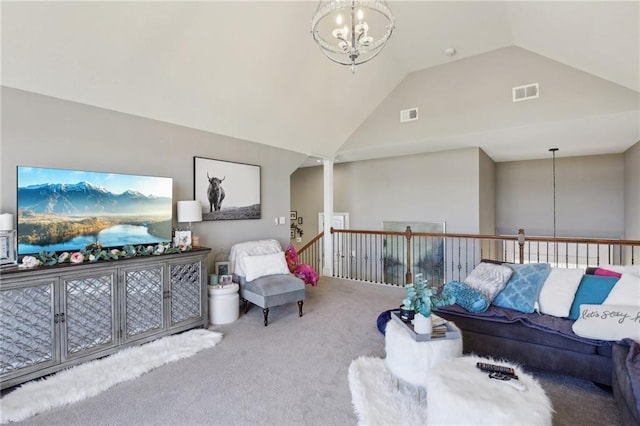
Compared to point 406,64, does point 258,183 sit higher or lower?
lower

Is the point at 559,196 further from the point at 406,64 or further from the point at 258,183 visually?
the point at 258,183

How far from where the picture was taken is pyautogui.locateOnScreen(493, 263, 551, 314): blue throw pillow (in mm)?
2693

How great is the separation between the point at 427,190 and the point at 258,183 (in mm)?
3717

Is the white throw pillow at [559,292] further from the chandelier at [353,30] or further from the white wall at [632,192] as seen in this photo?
the white wall at [632,192]

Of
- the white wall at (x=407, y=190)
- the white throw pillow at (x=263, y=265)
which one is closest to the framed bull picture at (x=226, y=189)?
the white throw pillow at (x=263, y=265)

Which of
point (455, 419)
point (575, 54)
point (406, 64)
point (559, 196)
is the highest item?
point (406, 64)

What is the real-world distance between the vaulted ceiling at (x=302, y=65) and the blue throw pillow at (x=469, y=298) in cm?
263

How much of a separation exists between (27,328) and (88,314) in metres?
0.39

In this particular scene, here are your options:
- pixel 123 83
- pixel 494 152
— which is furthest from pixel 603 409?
pixel 494 152

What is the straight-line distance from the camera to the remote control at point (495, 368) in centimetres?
168

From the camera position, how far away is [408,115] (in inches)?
215

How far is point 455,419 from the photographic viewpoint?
1.49m

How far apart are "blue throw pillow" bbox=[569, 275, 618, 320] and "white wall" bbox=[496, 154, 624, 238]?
5607 millimetres

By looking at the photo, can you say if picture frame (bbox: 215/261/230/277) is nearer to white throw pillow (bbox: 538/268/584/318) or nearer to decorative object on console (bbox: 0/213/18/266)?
decorative object on console (bbox: 0/213/18/266)
